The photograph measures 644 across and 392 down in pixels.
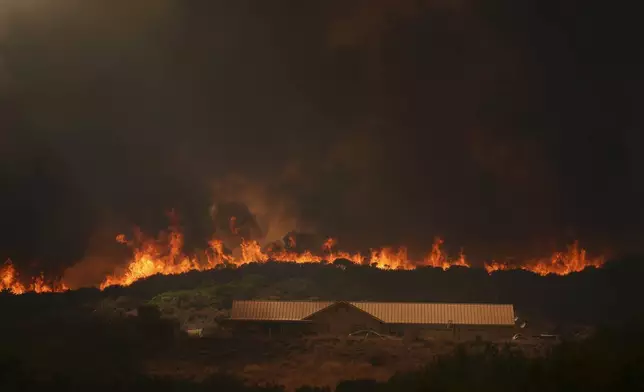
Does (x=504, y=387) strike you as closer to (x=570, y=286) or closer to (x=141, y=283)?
(x=570, y=286)

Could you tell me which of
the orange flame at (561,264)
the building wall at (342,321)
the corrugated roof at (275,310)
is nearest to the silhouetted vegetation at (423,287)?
the orange flame at (561,264)

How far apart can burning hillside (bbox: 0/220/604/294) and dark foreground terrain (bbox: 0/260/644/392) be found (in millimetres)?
4682

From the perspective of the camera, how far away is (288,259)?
117375 millimetres

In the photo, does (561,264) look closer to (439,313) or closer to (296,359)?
(439,313)

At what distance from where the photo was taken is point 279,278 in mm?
107375

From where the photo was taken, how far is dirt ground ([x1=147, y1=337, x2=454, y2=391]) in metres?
63.5

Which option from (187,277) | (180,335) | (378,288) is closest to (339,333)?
(180,335)

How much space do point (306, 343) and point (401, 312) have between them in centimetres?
1204

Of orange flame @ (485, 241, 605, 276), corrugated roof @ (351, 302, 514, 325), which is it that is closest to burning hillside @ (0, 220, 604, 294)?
orange flame @ (485, 241, 605, 276)

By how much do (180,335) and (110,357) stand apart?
11011mm

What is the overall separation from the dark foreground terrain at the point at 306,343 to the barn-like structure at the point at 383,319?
3.89 metres

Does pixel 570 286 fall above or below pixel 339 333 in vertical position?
above

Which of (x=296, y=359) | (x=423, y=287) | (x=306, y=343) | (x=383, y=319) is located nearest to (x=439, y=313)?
(x=383, y=319)

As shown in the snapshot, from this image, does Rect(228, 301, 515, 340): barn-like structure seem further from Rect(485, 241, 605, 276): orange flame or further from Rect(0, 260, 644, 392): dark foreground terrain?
Rect(485, 241, 605, 276): orange flame
